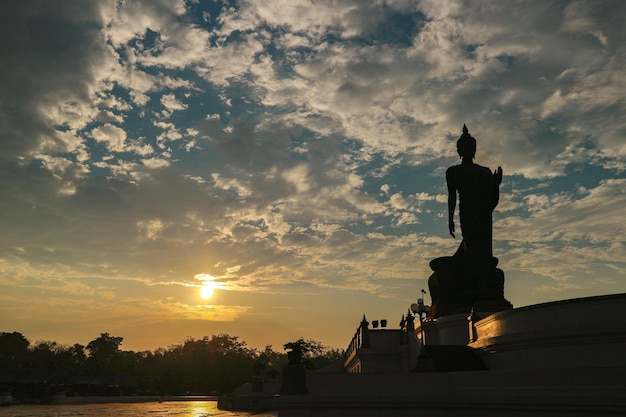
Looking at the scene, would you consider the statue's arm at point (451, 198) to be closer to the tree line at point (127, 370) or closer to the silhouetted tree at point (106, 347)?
the tree line at point (127, 370)

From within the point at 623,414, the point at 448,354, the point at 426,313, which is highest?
the point at 426,313

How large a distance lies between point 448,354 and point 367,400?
20.0 feet

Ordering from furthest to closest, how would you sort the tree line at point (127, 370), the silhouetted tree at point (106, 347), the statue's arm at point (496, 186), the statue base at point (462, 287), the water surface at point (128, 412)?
1. the silhouetted tree at point (106, 347)
2. the tree line at point (127, 370)
3. the water surface at point (128, 412)
4. the statue's arm at point (496, 186)
5. the statue base at point (462, 287)

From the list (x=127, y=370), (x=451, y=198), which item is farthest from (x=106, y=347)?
(x=451, y=198)

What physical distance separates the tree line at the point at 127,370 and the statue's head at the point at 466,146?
670 inches

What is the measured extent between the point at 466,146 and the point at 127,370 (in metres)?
97.4

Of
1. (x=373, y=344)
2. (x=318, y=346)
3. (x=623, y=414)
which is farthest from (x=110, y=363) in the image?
(x=623, y=414)

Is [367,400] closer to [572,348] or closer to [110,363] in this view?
[572,348]

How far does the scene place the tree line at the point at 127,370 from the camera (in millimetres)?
77638

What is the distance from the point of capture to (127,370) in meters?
112

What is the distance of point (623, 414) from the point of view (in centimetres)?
1520

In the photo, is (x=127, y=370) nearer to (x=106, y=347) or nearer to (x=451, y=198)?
(x=106, y=347)

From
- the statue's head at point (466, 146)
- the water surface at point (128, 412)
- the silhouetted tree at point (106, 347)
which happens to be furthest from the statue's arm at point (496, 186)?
the silhouetted tree at point (106, 347)

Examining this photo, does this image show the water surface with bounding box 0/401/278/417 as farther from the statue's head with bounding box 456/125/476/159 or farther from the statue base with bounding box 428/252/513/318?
the statue's head with bounding box 456/125/476/159
